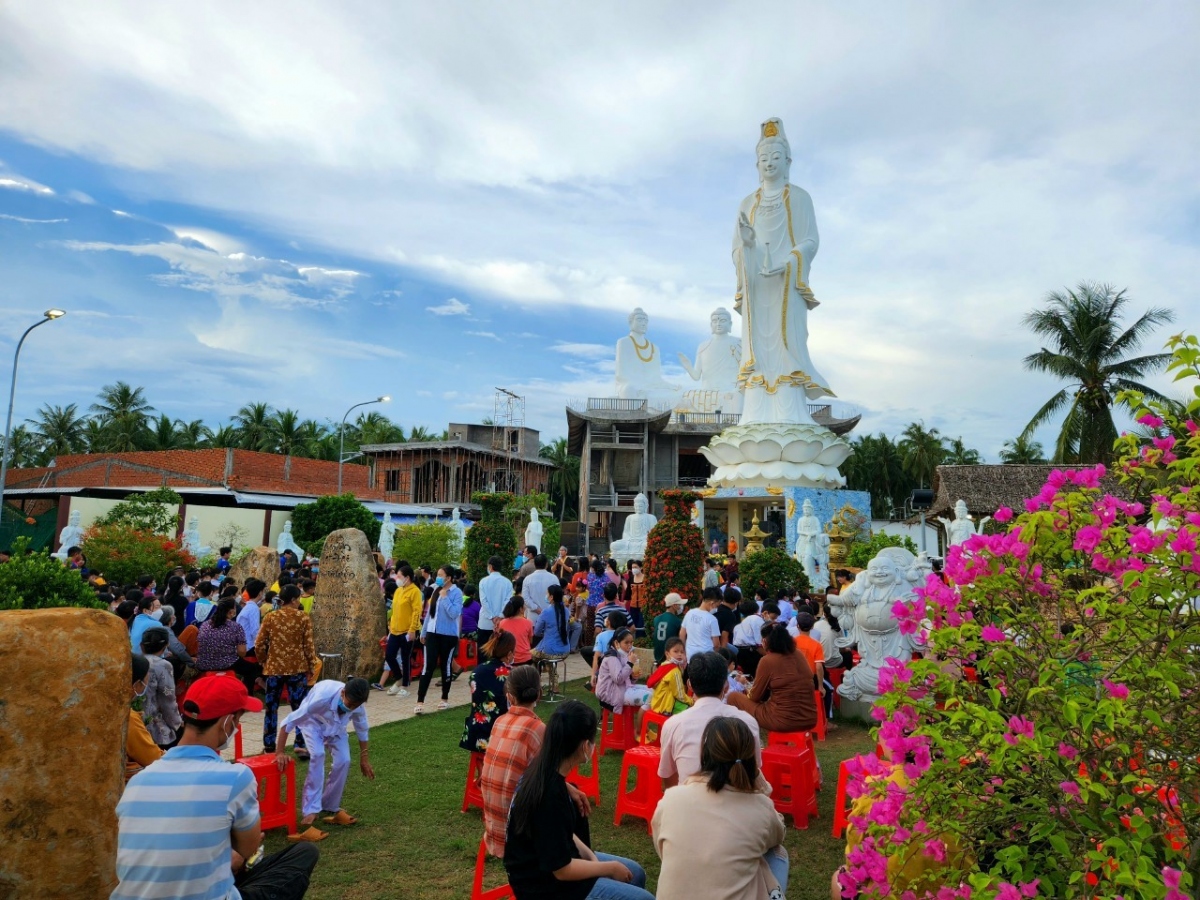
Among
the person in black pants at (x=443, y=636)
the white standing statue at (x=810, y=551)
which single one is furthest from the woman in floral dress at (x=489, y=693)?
the white standing statue at (x=810, y=551)

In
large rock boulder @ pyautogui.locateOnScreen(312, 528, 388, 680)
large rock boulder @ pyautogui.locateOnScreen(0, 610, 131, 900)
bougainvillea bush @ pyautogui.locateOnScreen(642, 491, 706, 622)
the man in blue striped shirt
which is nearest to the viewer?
the man in blue striped shirt

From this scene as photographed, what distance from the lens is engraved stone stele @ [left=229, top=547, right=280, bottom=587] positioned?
40.8ft

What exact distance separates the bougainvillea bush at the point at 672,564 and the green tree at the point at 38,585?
6490mm

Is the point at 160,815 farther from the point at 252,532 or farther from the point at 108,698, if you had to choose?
the point at 252,532

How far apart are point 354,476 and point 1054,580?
33067 millimetres

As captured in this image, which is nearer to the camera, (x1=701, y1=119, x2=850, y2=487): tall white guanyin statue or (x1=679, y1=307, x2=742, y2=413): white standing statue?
(x1=701, y1=119, x2=850, y2=487): tall white guanyin statue

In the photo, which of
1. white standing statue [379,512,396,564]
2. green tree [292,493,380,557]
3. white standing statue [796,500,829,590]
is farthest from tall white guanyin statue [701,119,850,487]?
green tree [292,493,380,557]

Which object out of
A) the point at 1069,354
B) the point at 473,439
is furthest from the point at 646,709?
the point at 473,439

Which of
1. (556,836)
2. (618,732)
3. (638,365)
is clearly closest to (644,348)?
(638,365)

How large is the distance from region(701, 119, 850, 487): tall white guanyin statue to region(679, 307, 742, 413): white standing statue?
34.9 ft

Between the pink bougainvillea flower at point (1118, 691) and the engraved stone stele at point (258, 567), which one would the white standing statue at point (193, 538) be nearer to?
the engraved stone stele at point (258, 567)

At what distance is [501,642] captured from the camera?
4730 mm

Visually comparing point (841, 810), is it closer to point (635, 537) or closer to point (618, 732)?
point (618, 732)

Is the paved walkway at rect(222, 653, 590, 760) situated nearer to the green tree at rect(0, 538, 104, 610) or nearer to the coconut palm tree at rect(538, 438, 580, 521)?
the green tree at rect(0, 538, 104, 610)
